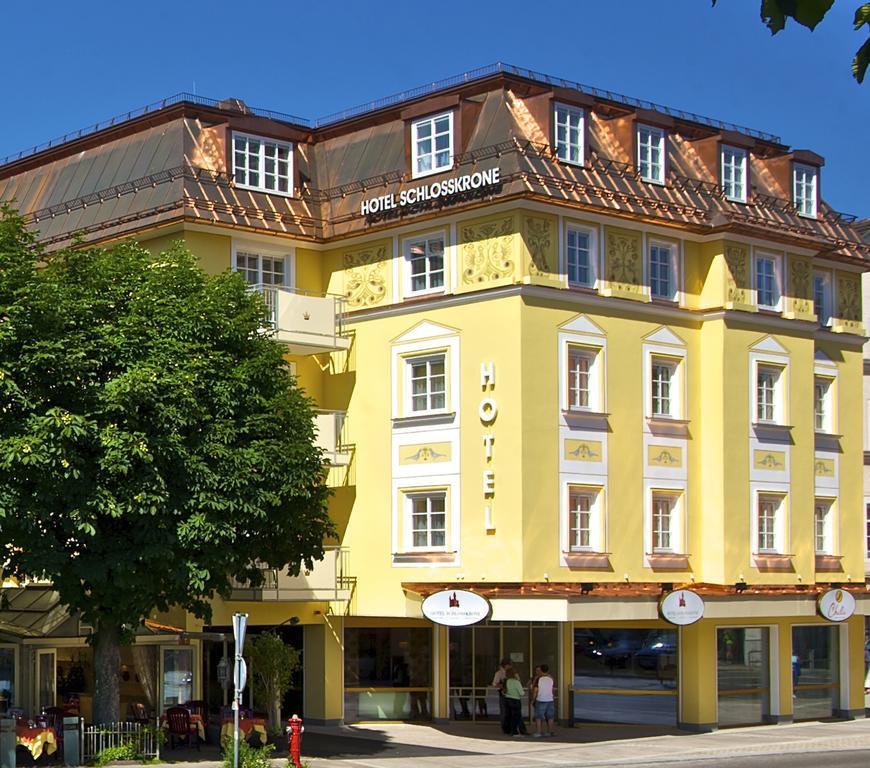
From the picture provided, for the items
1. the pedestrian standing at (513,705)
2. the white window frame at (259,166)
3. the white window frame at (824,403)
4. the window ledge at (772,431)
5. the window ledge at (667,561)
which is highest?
the white window frame at (259,166)

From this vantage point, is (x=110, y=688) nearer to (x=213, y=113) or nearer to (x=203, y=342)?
(x=203, y=342)

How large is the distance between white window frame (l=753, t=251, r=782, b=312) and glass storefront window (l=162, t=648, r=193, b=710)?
1726cm

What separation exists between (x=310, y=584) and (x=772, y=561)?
12.0 m

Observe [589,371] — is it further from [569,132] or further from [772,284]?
[772,284]

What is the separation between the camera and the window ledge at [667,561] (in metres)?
37.8

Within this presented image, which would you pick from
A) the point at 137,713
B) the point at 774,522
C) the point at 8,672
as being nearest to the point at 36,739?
the point at 137,713

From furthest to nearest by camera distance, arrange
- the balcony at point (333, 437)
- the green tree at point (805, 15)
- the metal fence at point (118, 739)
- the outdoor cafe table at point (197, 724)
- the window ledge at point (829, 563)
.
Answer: the window ledge at point (829, 563), the balcony at point (333, 437), the outdoor cafe table at point (197, 724), the metal fence at point (118, 739), the green tree at point (805, 15)

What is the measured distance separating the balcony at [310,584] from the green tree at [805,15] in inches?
1249

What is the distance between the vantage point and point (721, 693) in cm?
3922

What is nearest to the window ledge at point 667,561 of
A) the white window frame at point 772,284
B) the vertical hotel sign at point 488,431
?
the vertical hotel sign at point 488,431

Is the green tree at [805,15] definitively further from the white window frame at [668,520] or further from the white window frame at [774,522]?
the white window frame at [774,522]

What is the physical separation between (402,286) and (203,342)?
830cm

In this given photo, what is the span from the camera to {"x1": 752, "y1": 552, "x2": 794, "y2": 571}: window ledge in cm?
3925

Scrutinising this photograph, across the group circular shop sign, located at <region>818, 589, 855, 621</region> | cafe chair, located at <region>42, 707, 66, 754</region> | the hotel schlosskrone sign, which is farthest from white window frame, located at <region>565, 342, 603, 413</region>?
cafe chair, located at <region>42, 707, 66, 754</region>
